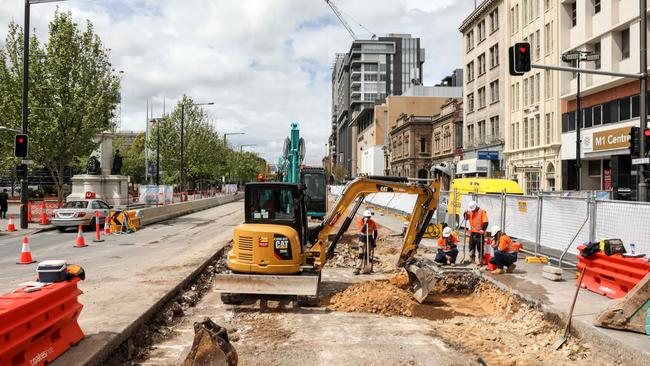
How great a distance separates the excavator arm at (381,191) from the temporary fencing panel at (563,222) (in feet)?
11.8

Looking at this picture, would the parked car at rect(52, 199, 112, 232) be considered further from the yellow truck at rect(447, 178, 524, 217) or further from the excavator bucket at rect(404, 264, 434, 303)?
the excavator bucket at rect(404, 264, 434, 303)

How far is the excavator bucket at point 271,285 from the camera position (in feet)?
29.5

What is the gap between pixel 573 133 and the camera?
34281 millimetres

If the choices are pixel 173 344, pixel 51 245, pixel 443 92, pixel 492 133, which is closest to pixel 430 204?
pixel 173 344

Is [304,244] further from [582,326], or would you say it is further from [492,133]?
[492,133]

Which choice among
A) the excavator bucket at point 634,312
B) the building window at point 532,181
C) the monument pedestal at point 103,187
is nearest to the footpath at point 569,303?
the excavator bucket at point 634,312

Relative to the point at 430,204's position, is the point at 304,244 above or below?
below

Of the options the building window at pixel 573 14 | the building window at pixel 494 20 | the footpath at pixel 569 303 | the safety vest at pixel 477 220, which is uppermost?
the building window at pixel 494 20

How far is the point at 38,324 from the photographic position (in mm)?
5137

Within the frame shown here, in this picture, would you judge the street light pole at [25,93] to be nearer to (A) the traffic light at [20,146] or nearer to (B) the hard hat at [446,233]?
(A) the traffic light at [20,146]

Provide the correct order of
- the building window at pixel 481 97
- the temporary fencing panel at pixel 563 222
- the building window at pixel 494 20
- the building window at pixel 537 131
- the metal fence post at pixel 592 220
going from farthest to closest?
1. the building window at pixel 481 97
2. the building window at pixel 494 20
3. the building window at pixel 537 131
4. the temporary fencing panel at pixel 563 222
5. the metal fence post at pixel 592 220

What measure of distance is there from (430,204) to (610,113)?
83.8ft

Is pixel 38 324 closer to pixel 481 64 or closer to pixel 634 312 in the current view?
pixel 634 312

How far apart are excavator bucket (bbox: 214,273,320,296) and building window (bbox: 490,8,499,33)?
4390cm
